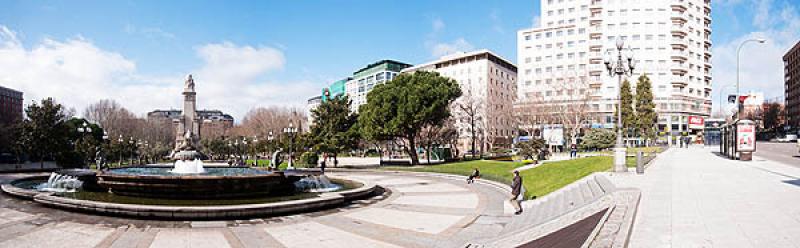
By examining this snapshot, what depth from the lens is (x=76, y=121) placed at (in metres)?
51.9

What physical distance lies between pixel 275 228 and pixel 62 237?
16.7 ft

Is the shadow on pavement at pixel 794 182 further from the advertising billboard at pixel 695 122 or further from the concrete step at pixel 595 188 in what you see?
the advertising billboard at pixel 695 122

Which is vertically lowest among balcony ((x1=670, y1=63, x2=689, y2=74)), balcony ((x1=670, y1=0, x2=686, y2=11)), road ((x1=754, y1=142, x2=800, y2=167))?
road ((x1=754, y1=142, x2=800, y2=167))

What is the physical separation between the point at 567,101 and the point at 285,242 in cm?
5279

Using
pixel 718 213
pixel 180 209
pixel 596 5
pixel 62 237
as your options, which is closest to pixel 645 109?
pixel 596 5

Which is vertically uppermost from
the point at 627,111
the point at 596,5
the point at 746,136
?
the point at 596,5

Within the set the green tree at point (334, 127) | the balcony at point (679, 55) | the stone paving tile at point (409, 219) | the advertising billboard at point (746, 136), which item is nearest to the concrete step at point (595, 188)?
the stone paving tile at point (409, 219)

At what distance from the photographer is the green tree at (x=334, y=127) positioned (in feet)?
132

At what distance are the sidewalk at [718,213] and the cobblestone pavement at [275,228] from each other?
13.8 feet

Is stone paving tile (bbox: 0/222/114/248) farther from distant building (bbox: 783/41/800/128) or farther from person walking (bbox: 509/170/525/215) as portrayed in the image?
distant building (bbox: 783/41/800/128)

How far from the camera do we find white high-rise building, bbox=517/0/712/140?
240 feet

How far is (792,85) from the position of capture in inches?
3767

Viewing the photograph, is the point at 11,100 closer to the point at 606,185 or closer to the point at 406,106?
the point at 406,106

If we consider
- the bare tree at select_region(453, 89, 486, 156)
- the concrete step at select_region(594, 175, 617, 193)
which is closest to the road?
the concrete step at select_region(594, 175, 617, 193)
